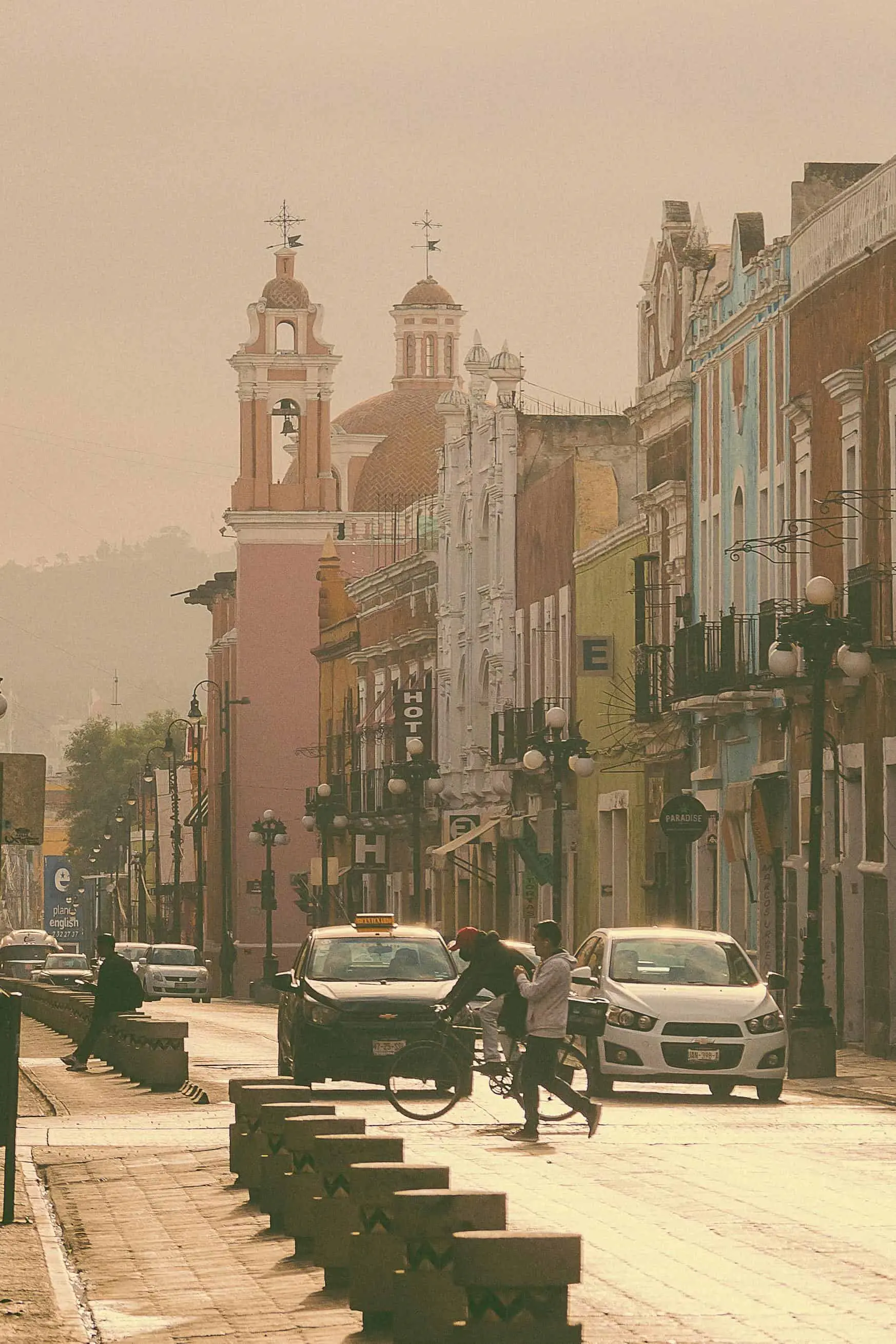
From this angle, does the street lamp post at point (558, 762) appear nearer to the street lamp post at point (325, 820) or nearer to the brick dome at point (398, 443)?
the street lamp post at point (325, 820)

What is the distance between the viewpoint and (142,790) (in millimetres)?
147750

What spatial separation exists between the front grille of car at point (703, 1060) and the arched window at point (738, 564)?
1787 cm

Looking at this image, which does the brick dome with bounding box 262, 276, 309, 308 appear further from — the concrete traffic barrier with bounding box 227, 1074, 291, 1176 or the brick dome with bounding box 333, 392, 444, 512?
the concrete traffic barrier with bounding box 227, 1074, 291, 1176

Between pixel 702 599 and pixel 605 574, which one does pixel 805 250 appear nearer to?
pixel 702 599

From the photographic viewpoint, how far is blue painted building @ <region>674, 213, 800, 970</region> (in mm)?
41656

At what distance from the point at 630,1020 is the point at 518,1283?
54.4 ft

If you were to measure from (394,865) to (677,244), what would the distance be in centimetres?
3294

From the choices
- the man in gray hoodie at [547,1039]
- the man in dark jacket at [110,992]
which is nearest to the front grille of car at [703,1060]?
the man in gray hoodie at [547,1039]

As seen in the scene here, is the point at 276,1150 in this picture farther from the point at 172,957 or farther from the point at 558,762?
the point at 172,957

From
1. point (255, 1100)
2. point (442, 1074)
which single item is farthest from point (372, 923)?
point (255, 1100)

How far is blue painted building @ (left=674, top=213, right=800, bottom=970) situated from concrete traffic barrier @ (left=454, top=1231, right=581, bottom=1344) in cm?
2907

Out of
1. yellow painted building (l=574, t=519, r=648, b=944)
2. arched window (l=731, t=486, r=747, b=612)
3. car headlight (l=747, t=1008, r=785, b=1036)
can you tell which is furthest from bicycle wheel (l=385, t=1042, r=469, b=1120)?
yellow painted building (l=574, t=519, r=648, b=944)

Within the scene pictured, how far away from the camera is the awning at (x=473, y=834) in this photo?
208 feet

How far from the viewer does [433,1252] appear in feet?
34.9
